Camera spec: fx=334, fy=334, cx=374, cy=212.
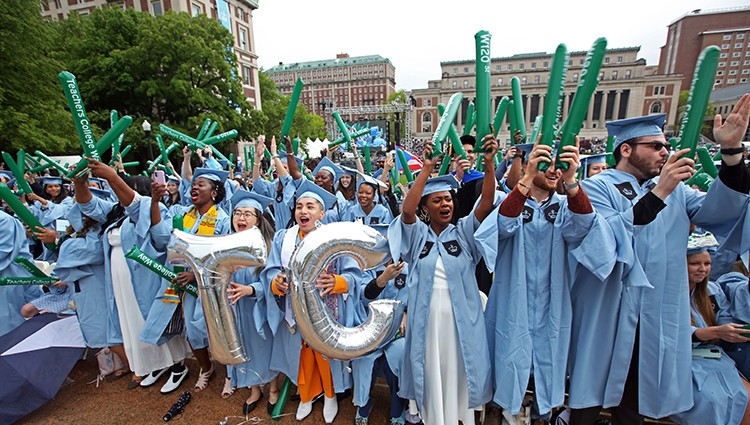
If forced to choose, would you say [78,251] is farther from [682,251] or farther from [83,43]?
[83,43]

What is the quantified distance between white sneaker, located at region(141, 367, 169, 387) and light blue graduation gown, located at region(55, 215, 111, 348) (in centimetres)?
52

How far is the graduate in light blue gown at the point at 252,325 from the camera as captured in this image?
3.25 metres

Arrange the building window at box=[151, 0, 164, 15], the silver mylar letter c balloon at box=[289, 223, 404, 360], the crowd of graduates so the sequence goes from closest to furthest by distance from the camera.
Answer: the crowd of graduates < the silver mylar letter c balloon at box=[289, 223, 404, 360] < the building window at box=[151, 0, 164, 15]

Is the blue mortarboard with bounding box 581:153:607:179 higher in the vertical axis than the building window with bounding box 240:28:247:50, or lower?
lower

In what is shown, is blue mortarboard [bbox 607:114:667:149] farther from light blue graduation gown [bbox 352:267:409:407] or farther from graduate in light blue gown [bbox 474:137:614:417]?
light blue graduation gown [bbox 352:267:409:407]

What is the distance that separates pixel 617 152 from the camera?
2488 mm

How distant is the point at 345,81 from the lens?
108562 mm

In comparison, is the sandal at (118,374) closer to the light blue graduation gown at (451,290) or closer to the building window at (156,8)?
the light blue graduation gown at (451,290)

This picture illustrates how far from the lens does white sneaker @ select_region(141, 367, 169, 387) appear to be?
12.3ft

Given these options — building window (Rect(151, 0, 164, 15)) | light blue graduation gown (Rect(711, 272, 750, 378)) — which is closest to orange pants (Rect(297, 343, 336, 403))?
light blue graduation gown (Rect(711, 272, 750, 378))

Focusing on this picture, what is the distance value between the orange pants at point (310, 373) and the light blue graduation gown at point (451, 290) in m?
1.01

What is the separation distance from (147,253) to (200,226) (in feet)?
1.83

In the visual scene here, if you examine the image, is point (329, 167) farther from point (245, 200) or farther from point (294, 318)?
point (294, 318)

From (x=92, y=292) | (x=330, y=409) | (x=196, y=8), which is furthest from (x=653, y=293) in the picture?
(x=196, y=8)
